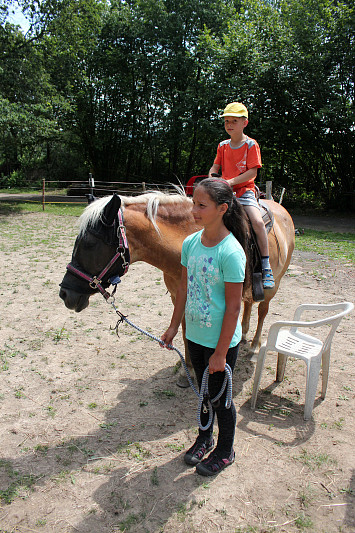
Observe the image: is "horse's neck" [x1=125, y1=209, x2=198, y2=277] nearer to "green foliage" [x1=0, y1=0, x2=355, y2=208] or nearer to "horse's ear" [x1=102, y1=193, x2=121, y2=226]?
"horse's ear" [x1=102, y1=193, x2=121, y2=226]

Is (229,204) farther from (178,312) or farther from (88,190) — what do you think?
(88,190)

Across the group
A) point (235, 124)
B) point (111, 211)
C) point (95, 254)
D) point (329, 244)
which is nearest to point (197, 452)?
point (95, 254)

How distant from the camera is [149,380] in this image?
11.9ft

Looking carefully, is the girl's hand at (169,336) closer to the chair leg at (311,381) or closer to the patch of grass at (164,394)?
the patch of grass at (164,394)

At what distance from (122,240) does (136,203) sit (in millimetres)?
442

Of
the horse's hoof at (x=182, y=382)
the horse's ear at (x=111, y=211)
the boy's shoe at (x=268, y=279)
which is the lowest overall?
the horse's hoof at (x=182, y=382)

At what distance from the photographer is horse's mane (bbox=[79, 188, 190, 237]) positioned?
9.04ft

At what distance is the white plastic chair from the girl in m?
0.90

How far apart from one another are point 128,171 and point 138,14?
8.91 metres

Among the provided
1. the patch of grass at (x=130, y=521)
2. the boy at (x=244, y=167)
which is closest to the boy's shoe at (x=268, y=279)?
the boy at (x=244, y=167)

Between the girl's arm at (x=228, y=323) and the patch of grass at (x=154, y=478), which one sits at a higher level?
the girl's arm at (x=228, y=323)

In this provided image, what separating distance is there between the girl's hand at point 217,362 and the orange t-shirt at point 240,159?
176cm

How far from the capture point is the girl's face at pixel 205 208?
6.68ft

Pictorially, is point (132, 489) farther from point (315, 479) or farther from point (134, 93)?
point (134, 93)
